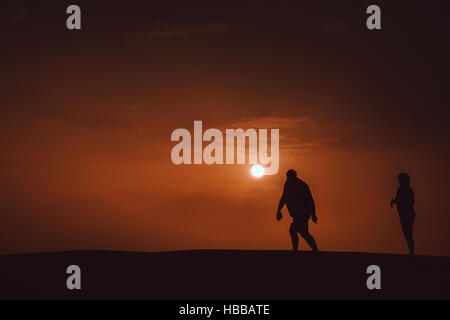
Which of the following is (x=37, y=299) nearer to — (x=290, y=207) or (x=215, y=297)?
(x=215, y=297)

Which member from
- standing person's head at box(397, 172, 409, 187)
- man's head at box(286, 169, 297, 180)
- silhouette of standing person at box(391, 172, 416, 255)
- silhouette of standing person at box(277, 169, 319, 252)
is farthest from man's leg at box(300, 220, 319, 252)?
standing person's head at box(397, 172, 409, 187)

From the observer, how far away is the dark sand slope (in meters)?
11.8

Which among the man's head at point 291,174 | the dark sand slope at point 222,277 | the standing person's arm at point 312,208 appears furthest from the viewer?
the man's head at point 291,174

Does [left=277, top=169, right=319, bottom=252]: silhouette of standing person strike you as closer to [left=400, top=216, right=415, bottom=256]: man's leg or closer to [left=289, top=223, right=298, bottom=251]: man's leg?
[left=289, top=223, right=298, bottom=251]: man's leg

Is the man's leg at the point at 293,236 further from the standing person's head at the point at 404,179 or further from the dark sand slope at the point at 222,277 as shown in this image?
the standing person's head at the point at 404,179

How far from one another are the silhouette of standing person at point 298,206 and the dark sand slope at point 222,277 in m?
0.70

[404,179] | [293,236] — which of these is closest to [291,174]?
[293,236]

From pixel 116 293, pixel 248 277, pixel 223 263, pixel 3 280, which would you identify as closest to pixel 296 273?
pixel 248 277

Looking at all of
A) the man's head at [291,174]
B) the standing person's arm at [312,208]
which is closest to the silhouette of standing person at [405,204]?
the standing person's arm at [312,208]

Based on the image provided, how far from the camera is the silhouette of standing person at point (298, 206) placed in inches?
629

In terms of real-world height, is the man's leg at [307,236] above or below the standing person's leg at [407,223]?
below

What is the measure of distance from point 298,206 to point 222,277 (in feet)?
11.8

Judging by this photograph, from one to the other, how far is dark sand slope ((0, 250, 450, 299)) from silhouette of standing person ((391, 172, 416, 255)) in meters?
0.95

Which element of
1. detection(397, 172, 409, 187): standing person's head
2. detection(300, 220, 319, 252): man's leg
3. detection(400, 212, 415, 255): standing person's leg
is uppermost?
detection(397, 172, 409, 187): standing person's head
